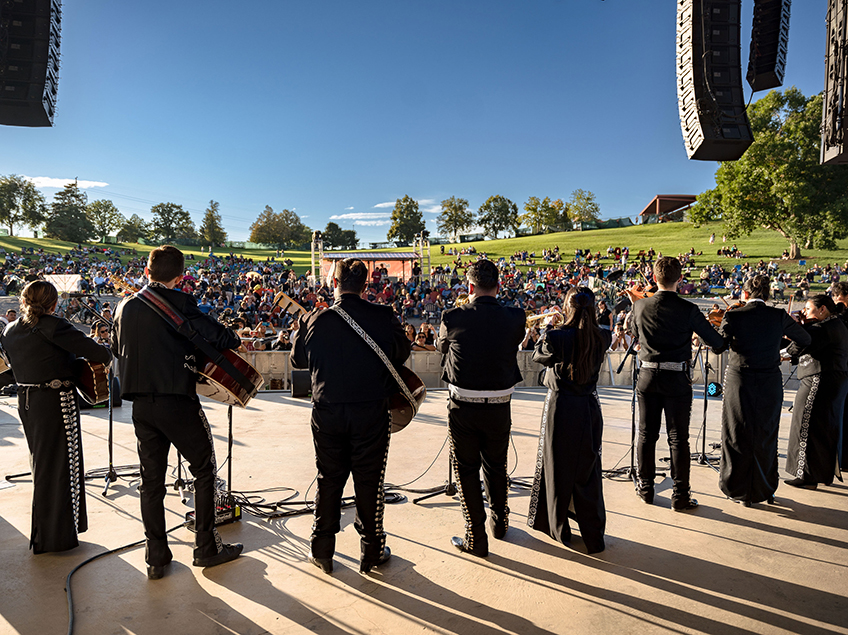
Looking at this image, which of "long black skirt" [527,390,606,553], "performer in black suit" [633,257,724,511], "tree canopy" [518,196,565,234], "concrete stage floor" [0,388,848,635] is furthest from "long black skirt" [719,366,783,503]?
"tree canopy" [518,196,565,234]

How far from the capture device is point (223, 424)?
291 inches

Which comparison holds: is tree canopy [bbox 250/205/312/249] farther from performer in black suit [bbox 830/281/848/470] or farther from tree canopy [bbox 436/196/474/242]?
performer in black suit [bbox 830/281/848/470]

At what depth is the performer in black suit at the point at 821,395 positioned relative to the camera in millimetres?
4980

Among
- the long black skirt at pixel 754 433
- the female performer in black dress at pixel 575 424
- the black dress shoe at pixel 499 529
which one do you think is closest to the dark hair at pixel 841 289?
the long black skirt at pixel 754 433

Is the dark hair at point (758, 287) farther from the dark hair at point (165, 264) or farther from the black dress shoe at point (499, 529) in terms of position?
the dark hair at point (165, 264)

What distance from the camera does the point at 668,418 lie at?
4.47 meters

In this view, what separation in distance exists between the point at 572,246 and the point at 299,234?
4188 cm

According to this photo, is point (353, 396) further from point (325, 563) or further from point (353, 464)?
point (325, 563)

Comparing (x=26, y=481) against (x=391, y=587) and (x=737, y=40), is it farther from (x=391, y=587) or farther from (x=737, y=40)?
(x=737, y=40)

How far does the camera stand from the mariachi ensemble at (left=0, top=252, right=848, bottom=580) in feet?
10.8

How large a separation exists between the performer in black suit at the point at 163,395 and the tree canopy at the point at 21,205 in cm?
7605

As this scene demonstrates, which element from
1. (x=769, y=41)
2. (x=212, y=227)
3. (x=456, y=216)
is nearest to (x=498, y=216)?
(x=456, y=216)

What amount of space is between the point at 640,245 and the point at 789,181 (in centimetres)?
1529

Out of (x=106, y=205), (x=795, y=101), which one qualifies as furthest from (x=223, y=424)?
(x=106, y=205)
